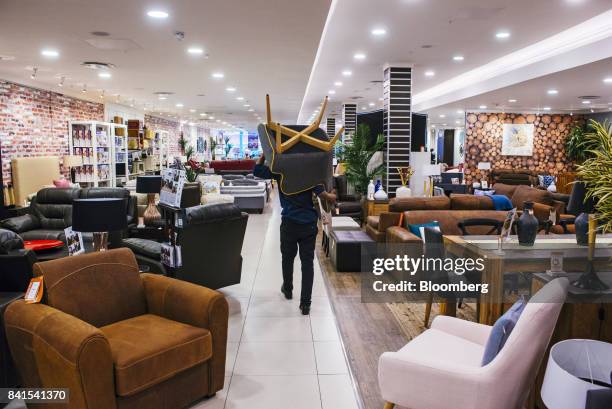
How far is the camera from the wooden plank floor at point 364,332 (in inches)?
119

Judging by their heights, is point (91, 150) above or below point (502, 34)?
below

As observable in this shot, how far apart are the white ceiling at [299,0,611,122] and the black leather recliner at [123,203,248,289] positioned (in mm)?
3078

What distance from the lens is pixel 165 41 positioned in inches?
246

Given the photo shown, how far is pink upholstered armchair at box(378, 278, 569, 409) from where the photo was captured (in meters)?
1.93

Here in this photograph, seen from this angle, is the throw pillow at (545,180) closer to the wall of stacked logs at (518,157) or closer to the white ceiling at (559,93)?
the wall of stacked logs at (518,157)

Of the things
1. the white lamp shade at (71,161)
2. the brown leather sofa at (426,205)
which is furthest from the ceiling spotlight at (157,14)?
the white lamp shade at (71,161)

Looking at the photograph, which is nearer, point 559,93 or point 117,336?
point 117,336

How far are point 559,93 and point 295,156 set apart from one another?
30.8 ft

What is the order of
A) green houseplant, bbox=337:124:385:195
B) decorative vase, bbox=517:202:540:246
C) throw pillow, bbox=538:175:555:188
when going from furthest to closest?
throw pillow, bbox=538:175:555:188 < green houseplant, bbox=337:124:385:195 < decorative vase, bbox=517:202:540:246

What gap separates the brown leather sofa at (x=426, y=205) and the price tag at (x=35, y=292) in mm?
4194

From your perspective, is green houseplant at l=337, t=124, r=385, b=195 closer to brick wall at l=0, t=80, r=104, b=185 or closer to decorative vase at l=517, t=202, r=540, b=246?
decorative vase at l=517, t=202, r=540, b=246

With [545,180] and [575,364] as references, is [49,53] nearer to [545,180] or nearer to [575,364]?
[575,364]

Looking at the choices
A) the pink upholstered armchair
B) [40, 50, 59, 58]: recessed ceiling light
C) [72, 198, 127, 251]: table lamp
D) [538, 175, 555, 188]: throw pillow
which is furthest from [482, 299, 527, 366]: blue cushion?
[538, 175, 555, 188]: throw pillow

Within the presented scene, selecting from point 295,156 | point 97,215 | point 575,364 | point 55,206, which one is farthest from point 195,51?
point 575,364
